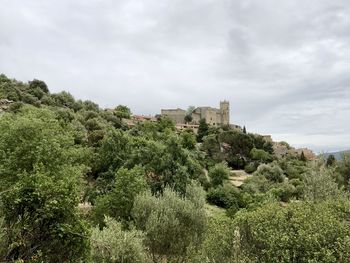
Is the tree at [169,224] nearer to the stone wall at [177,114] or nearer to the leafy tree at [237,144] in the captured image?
the leafy tree at [237,144]

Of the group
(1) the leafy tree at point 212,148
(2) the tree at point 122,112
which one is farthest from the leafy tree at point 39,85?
(1) the leafy tree at point 212,148

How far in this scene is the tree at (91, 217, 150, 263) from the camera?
14.9m

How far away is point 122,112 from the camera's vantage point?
97500 mm

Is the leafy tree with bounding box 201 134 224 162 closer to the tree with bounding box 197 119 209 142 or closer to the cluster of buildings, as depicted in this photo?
the tree with bounding box 197 119 209 142

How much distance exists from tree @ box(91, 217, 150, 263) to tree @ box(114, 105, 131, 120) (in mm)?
77624

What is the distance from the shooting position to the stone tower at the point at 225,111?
470 ft

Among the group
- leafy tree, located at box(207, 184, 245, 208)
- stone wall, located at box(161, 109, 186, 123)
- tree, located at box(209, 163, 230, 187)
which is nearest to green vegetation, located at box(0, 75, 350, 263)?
leafy tree, located at box(207, 184, 245, 208)

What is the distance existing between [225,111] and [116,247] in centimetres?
13311

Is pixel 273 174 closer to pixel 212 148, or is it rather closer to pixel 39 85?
pixel 212 148

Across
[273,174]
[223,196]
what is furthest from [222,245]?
[273,174]

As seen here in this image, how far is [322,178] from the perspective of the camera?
2544 cm

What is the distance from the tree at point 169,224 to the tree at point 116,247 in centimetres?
232

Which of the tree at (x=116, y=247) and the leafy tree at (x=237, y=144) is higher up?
the leafy tree at (x=237, y=144)

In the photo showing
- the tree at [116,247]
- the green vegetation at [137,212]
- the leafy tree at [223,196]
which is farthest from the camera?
the leafy tree at [223,196]
